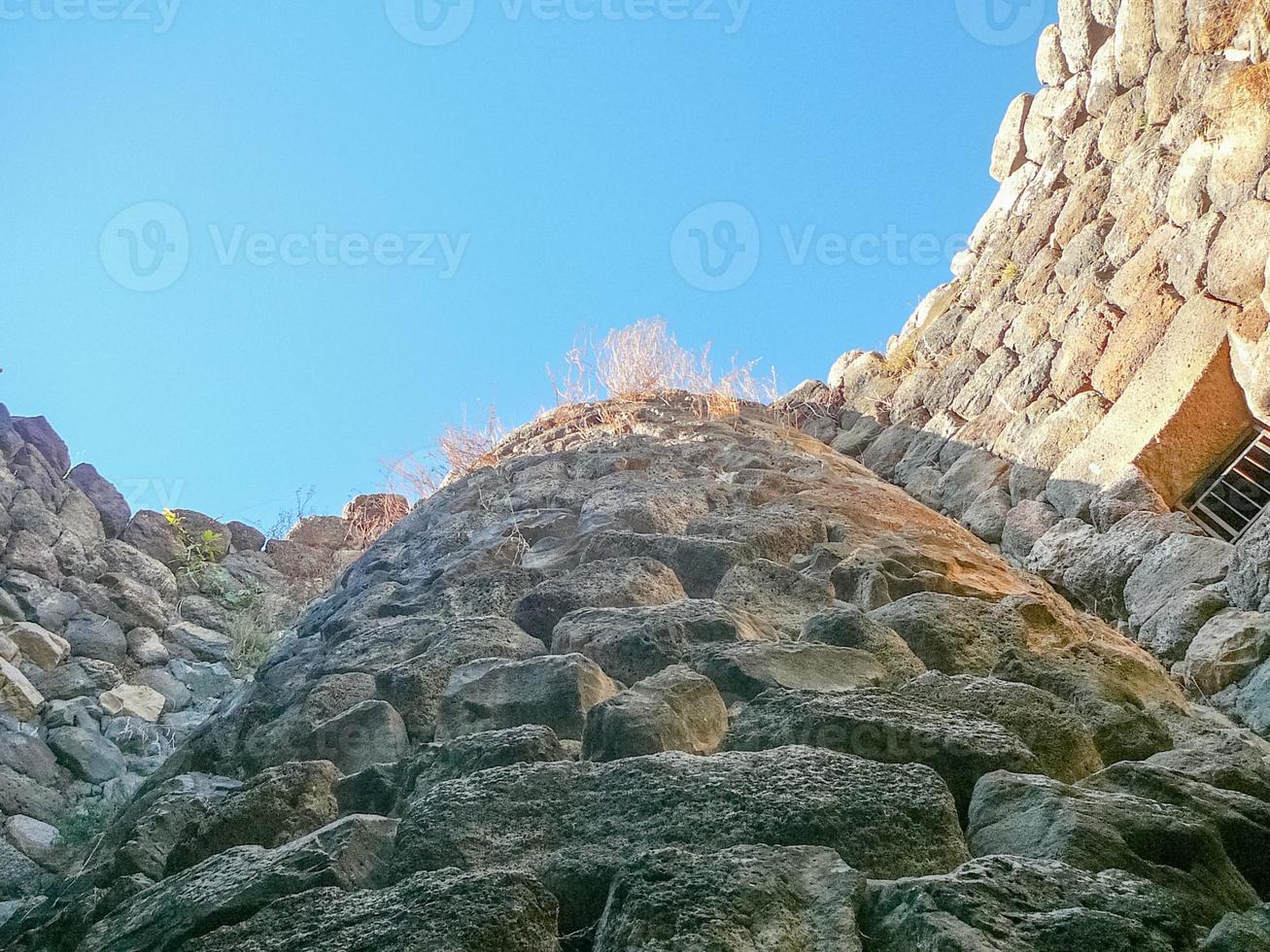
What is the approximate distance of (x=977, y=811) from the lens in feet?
6.11

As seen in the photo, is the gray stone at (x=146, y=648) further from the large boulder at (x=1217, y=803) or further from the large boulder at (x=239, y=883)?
the large boulder at (x=1217, y=803)

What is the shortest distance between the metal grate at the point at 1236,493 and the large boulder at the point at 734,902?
104 inches

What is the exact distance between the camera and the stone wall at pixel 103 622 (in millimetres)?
4234

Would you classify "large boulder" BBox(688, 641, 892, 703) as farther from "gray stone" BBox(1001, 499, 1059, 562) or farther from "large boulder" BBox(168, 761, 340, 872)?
"gray stone" BBox(1001, 499, 1059, 562)

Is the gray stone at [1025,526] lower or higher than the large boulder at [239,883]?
higher

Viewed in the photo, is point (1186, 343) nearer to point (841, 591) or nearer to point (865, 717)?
point (841, 591)

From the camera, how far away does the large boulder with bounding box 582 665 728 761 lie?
2.14 metres

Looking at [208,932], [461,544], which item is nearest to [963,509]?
[461,544]

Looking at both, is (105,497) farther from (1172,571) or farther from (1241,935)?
(1241,935)

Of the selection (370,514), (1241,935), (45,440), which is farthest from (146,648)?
(1241,935)

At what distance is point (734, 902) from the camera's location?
1.54m

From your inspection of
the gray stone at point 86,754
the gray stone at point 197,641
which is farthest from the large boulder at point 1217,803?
the gray stone at point 197,641

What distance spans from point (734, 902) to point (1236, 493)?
9.59 ft

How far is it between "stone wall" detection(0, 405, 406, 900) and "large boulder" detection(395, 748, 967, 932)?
2215 millimetres
